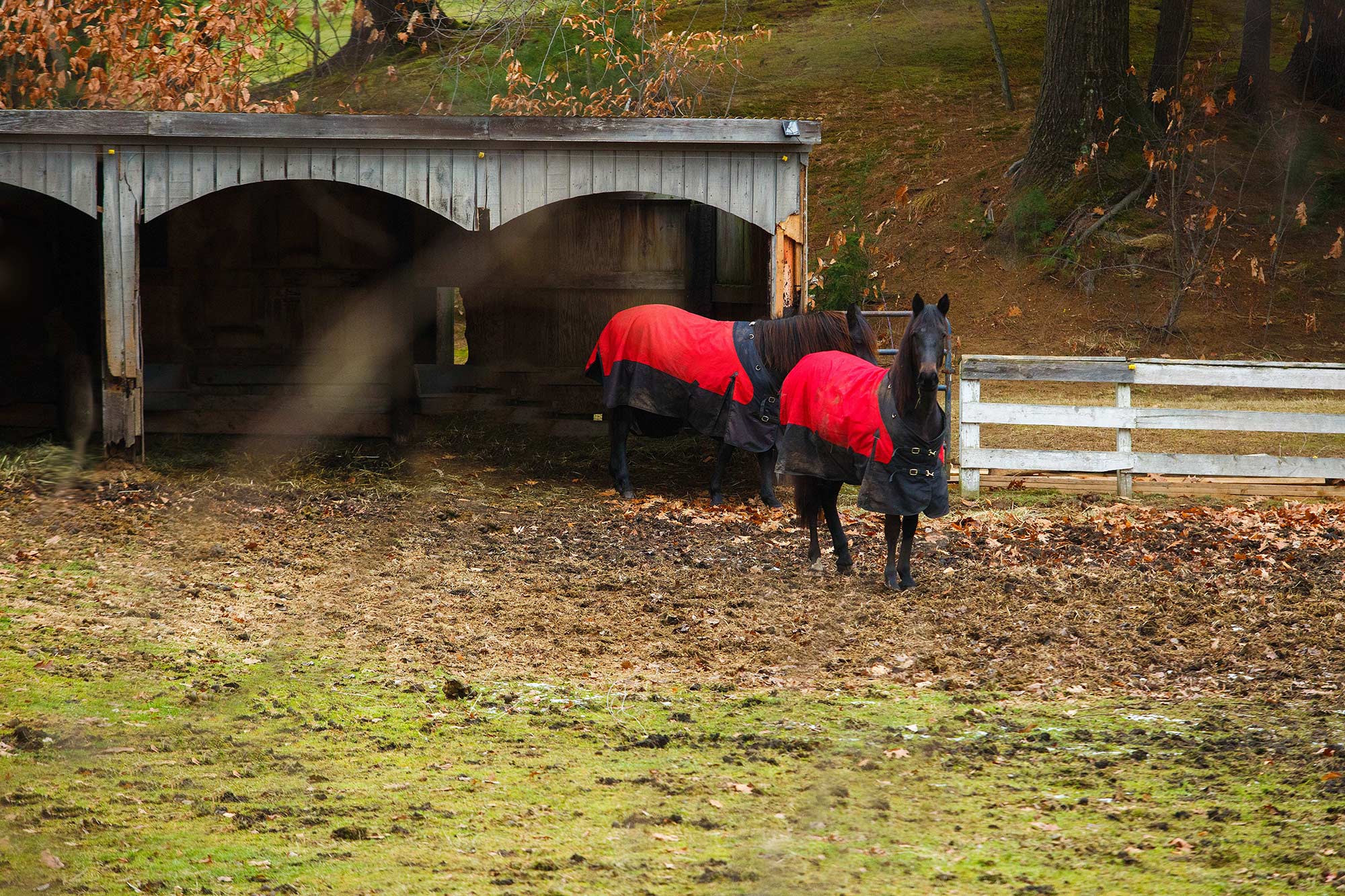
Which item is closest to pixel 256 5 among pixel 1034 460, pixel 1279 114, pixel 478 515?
pixel 478 515

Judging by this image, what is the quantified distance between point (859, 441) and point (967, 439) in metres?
3.25

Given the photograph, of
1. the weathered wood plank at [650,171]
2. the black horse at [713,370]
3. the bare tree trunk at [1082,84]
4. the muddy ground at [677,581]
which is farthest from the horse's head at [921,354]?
the bare tree trunk at [1082,84]

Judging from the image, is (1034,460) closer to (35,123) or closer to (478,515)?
(478,515)

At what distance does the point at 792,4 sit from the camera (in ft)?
72.7

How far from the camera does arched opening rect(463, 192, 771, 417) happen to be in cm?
1080

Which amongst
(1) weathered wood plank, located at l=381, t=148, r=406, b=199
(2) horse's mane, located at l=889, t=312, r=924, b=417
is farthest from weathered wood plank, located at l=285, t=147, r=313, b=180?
(2) horse's mane, located at l=889, t=312, r=924, b=417

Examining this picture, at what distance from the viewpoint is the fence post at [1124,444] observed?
880cm

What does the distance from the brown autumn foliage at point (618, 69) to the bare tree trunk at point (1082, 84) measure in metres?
4.11

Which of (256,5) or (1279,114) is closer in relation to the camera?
(256,5)

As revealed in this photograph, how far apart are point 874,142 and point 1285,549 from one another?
40.3ft

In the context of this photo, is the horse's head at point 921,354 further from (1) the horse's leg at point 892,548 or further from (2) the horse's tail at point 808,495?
(2) the horse's tail at point 808,495

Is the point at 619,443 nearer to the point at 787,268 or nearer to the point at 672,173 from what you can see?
the point at 787,268

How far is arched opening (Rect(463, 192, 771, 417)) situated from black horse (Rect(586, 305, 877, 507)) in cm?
215

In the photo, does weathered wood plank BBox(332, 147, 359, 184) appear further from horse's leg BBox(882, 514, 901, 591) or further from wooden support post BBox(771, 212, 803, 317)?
horse's leg BBox(882, 514, 901, 591)
